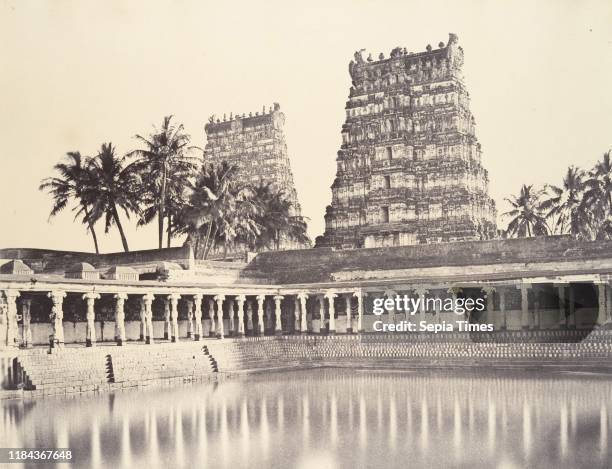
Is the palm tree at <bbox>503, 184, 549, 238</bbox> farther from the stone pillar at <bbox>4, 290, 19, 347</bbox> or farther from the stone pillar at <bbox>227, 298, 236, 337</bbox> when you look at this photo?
the stone pillar at <bbox>4, 290, 19, 347</bbox>

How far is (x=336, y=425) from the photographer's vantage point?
761 inches

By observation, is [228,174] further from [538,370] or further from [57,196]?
[538,370]

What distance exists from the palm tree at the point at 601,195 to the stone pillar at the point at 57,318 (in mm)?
28479

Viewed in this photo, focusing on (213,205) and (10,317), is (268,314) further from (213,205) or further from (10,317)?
(10,317)

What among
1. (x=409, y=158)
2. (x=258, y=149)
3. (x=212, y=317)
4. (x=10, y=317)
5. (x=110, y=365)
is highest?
(x=258, y=149)

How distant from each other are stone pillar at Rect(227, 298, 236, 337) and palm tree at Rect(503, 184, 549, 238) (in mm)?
26782

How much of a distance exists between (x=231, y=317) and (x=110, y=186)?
12218 mm

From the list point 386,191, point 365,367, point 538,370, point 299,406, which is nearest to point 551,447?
point 299,406

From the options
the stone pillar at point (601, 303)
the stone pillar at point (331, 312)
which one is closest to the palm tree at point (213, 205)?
the stone pillar at point (331, 312)

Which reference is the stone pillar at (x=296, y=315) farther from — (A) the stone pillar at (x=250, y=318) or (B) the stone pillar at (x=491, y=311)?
(B) the stone pillar at (x=491, y=311)

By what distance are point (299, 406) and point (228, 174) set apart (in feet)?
87.0

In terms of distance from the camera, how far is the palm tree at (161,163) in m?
47.5

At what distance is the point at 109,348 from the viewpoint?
29188mm
